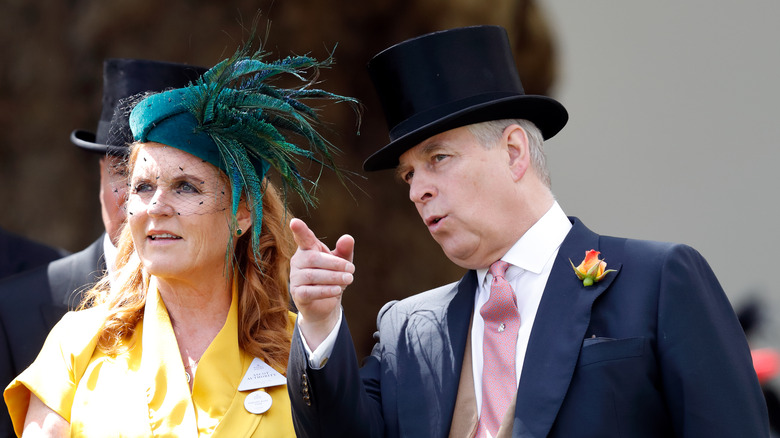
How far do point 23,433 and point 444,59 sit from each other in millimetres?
1566

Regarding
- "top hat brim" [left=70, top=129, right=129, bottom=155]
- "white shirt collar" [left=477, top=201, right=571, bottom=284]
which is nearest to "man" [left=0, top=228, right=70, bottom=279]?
"top hat brim" [left=70, top=129, right=129, bottom=155]

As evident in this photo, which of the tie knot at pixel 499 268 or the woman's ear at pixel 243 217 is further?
the woman's ear at pixel 243 217

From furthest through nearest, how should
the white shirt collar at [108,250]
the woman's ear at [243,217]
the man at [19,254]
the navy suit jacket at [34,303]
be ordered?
1. the man at [19,254]
2. the white shirt collar at [108,250]
3. the navy suit jacket at [34,303]
4. the woman's ear at [243,217]

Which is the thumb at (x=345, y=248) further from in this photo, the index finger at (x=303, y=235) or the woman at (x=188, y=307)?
the woman at (x=188, y=307)

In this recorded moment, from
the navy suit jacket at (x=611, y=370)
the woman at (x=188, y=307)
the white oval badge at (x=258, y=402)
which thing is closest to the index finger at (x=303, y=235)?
the navy suit jacket at (x=611, y=370)

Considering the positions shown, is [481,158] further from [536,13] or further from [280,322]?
[536,13]

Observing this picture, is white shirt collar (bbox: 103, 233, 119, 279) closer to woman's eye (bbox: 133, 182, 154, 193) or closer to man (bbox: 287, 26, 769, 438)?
woman's eye (bbox: 133, 182, 154, 193)

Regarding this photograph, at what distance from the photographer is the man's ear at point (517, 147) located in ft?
8.86

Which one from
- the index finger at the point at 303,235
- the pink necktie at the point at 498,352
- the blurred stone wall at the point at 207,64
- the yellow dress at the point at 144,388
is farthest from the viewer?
the blurred stone wall at the point at 207,64

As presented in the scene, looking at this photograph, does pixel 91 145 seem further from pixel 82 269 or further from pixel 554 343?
pixel 554 343

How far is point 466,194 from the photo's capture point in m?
2.63

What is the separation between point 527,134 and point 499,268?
42 cm

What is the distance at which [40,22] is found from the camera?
5.19 m

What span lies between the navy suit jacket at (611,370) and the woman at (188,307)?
343 mm
